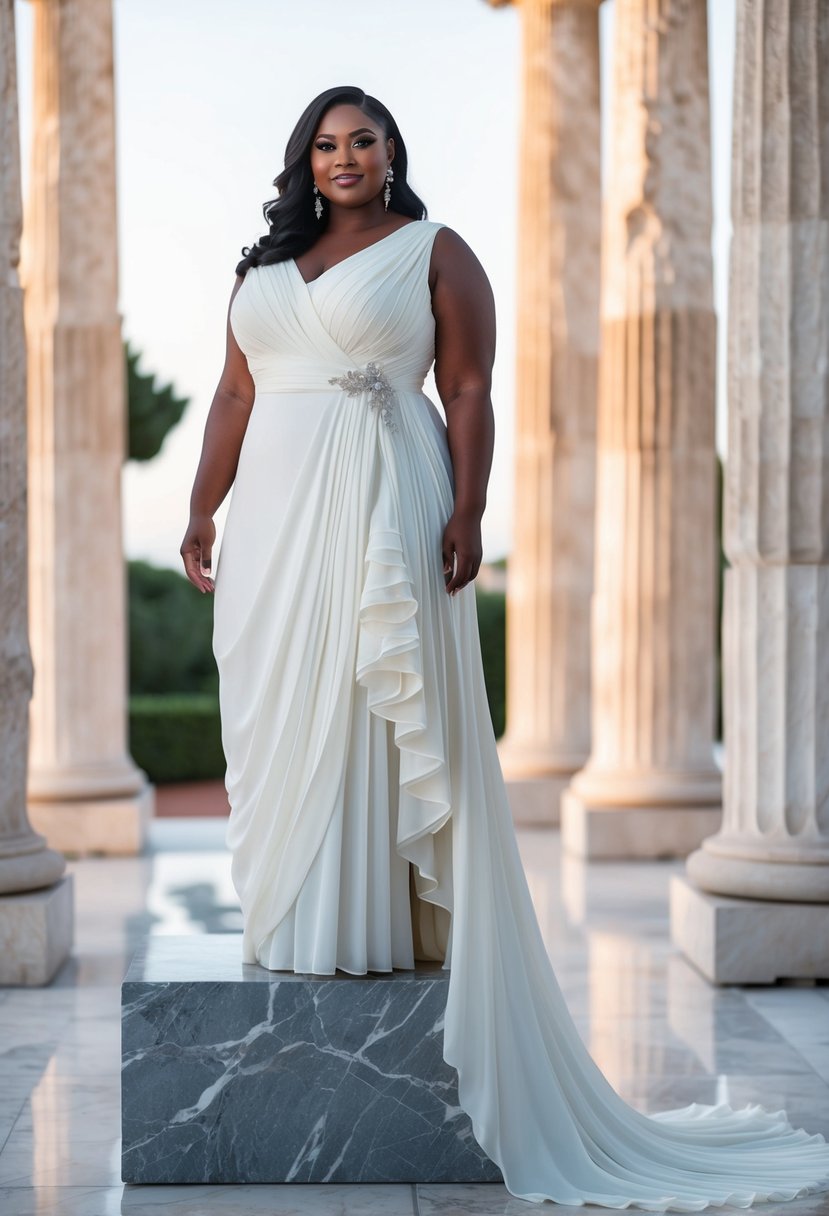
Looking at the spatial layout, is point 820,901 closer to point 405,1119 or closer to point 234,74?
point 405,1119

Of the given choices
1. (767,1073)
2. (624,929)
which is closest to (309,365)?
(767,1073)

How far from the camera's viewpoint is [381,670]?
8.34m

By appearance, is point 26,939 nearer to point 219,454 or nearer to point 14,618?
point 14,618

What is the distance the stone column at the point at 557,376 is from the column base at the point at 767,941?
425 inches

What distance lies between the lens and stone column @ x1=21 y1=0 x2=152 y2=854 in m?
22.0

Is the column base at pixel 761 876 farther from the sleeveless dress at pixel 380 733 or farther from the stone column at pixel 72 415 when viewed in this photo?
the stone column at pixel 72 415

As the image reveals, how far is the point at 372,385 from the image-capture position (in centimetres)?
866

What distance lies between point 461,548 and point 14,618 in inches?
270

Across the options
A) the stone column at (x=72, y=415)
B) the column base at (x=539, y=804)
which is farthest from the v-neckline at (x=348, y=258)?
the column base at (x=539, y=804)

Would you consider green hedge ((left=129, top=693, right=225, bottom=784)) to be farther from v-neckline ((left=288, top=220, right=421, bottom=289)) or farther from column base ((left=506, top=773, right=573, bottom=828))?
v-neckline ((left=288, top=220, right=421, bottom=289))

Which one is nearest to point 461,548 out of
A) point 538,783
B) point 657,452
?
point 657,452

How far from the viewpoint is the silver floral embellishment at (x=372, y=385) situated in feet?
28.3

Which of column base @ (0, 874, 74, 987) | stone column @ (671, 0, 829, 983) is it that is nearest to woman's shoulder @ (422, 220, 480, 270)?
stone column @ (671, 0, 829, 983)

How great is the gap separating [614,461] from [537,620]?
4.71 metres
